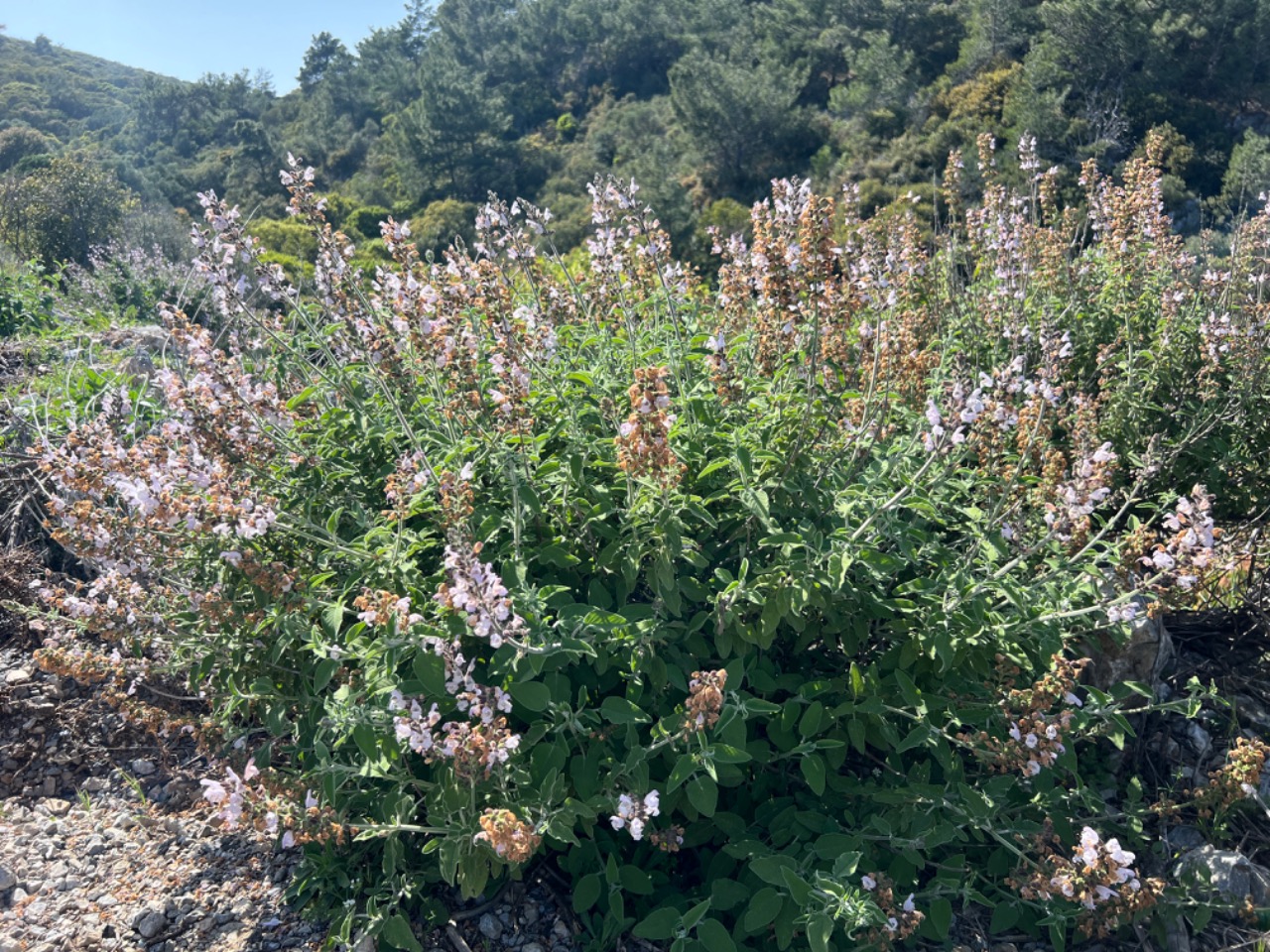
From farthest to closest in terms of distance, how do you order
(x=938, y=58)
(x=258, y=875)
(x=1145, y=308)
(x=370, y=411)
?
(x=938, y=58), (x=1145, y=308), (x=370, y=411), (x=258, y=875)

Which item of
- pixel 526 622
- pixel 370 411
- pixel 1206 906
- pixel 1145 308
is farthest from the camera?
pixel 1145 308

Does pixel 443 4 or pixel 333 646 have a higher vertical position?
pixel 443 4

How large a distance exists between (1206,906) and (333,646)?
3129mm

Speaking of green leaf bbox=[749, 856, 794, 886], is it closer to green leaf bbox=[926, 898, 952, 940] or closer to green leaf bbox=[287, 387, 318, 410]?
green leaf bbox=[926, 898, 952, 940]

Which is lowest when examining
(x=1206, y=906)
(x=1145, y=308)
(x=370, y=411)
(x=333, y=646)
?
(x=1206, y=906)

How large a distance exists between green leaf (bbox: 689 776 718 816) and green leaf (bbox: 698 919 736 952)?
1.10 ft

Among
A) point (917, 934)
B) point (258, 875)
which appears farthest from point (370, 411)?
point (917, 934)

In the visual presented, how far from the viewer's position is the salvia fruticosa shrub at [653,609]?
2844 mm

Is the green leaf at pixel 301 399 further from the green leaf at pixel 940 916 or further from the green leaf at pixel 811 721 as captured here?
the green leaf at pixel 940 916

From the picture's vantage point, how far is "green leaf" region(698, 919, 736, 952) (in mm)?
2803

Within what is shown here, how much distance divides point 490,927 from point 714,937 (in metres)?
0.89

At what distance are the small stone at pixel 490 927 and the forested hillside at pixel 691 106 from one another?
10.8m

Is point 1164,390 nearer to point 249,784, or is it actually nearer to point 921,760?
point 921,760

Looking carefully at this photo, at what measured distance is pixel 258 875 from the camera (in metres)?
3.42
